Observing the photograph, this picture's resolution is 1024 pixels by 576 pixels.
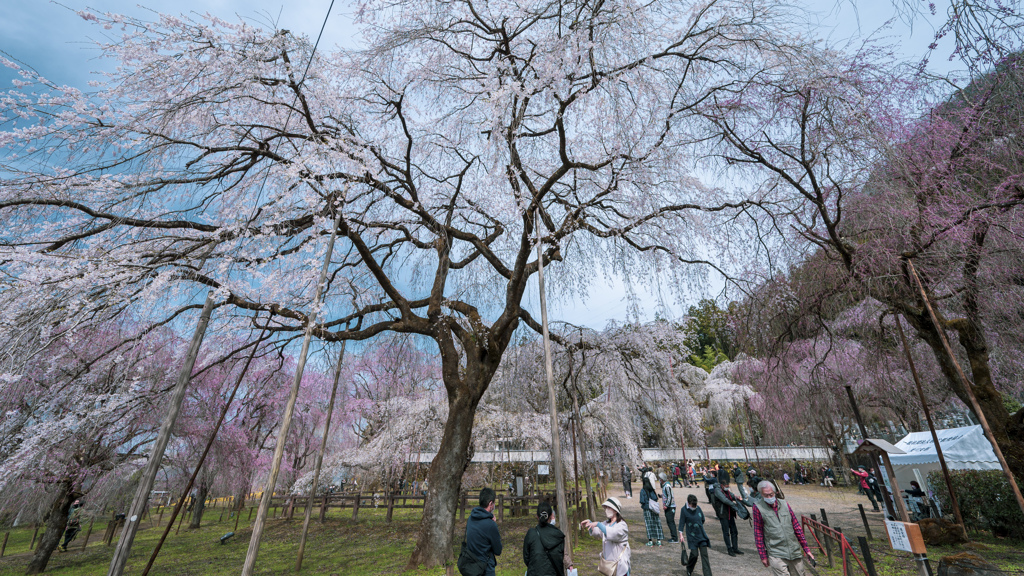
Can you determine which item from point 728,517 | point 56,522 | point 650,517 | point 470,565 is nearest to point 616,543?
point 470,565

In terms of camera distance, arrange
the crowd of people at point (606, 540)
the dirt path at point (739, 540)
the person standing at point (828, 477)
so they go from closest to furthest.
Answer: the crowd of people at point (606, 540)
the dirt path at point (739, 540)
the person standing at point (828, 477)

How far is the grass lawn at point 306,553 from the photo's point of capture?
8688mm

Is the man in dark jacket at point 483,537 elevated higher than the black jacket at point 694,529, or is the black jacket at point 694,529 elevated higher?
the man in dark jacket at point 483,537

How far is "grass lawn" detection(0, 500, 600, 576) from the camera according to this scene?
28.5 ft

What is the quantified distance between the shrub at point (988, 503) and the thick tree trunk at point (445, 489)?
11289 mm

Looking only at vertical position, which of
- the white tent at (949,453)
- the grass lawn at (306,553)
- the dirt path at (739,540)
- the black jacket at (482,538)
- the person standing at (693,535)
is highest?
the white tent at (949,453)

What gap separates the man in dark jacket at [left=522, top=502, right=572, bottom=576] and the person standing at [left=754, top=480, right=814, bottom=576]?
8.43 feet

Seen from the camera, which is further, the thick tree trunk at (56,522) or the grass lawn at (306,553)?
the thick tree trunk at (56,522)

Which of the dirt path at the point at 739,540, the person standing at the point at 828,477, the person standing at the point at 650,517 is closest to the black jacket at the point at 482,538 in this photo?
the dirt path at the point at 739,540

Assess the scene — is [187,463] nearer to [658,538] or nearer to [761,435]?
[658,538]

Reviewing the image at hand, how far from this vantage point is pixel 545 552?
160 inches

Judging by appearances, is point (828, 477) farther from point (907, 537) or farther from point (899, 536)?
point (907, 537)

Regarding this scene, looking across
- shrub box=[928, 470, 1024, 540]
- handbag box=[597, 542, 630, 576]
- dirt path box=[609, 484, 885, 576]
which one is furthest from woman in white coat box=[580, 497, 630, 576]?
shrub box=[928, 470, 1024, 540]

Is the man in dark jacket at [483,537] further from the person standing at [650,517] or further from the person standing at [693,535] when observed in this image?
the person standing at [650,517]
